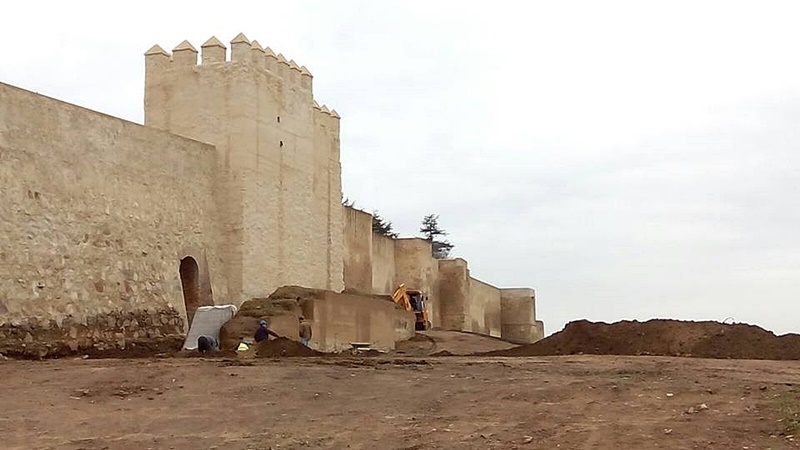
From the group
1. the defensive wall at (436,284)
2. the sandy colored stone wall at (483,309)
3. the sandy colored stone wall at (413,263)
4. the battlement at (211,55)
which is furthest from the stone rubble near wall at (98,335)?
the sandy colored stone wall at (483,309)

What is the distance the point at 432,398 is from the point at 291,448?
8.38 ft

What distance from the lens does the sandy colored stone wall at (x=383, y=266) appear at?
1158 inches

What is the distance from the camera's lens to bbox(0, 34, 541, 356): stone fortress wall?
1495 centimetres

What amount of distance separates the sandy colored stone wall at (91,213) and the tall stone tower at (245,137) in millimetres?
468

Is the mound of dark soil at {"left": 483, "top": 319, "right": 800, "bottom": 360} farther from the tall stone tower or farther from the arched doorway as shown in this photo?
the arched doorway

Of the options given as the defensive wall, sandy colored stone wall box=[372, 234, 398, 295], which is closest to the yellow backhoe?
sandy colored stone wall box=[372, 234, 398, 295]

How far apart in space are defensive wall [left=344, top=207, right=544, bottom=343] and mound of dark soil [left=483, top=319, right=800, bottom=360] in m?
9.30

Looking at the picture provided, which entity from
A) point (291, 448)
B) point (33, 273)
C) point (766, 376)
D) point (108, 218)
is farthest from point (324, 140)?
point (291, 448)

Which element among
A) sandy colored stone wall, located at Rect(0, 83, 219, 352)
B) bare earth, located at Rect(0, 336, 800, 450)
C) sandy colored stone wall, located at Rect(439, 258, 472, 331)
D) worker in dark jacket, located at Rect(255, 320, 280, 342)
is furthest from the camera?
sandy colored stone wall, located at Rect(439, 258, 472, 331)

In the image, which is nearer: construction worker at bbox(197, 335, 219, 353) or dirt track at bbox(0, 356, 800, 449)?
dirt track at bbox(0, 356, 800, 449)

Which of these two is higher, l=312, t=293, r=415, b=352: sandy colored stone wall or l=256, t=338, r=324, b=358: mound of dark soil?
l=312, t=293, r=415, b=352: sandy colored stone wall

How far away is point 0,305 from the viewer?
A: 14125 mm

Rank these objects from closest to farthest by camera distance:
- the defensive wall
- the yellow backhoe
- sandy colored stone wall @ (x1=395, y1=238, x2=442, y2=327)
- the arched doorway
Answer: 1. the arched doorway
2. the defensive wall
3. the yellow backhoe
4. sandy colored stone wall @ (x1=395, y1=238, x2=442, y2=327)

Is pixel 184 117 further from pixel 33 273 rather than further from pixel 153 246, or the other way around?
pixel 33 273
